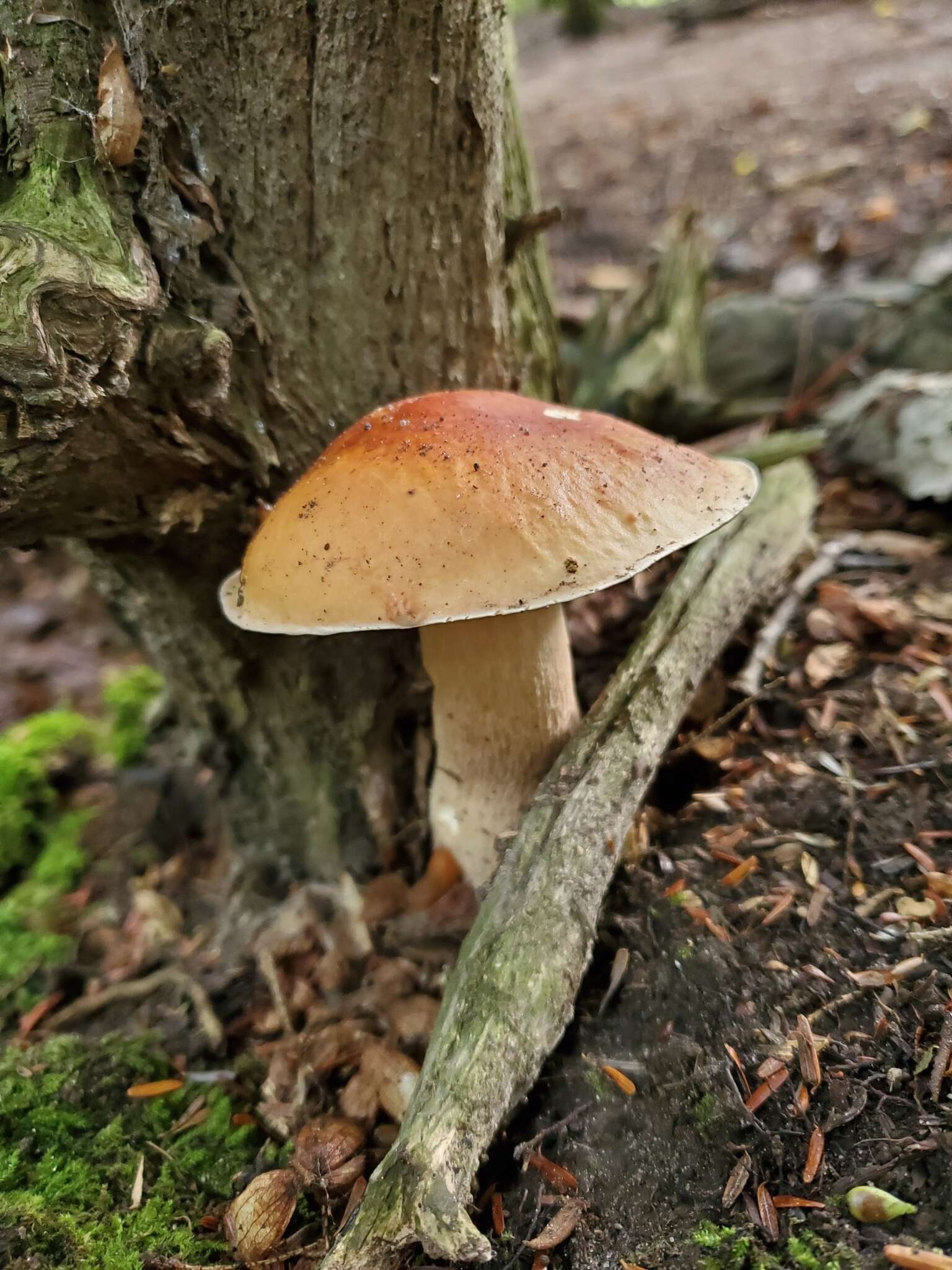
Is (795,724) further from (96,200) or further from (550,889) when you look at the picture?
(96,200)

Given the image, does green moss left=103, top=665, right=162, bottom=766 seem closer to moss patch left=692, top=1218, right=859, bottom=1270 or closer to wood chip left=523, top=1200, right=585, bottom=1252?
wood chip left=523, top=1200, right=585, bottom=1252

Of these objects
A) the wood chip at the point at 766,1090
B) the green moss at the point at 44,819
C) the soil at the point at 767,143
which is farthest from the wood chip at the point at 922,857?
the soil at the point at 767,143

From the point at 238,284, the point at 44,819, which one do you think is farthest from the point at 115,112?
the point at 44,819

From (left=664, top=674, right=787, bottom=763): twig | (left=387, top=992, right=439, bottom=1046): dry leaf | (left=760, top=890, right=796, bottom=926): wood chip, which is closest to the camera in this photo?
(left=760, top=890, right=796, bottom=926): wood chip

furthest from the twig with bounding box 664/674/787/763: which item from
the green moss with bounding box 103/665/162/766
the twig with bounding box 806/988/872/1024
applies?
the green moss with bounding box 103/665/162/766

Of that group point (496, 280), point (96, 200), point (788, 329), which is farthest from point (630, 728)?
point (788, 329)
